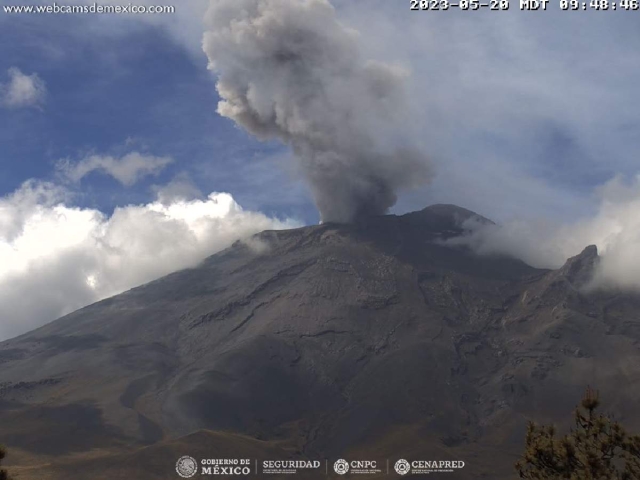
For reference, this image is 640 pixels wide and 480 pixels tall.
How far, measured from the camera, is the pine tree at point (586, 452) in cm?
2015

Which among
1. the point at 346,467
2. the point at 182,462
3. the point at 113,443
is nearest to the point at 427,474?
the point at 346,467

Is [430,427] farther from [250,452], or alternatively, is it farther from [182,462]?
[182,462]

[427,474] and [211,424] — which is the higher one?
[211,424]

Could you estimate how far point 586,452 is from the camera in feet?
66.7

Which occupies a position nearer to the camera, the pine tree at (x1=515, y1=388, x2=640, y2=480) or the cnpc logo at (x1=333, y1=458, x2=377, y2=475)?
the pine tree at (x1=515, y1=388, x2=640, y2=480)

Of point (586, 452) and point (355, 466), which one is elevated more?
point (355, 466)

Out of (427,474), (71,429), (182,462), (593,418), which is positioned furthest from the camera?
(71,429)

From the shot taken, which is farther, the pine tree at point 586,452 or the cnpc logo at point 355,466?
the cnpc logo at point 355,466

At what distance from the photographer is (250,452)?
559 feet

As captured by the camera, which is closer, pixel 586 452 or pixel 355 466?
pixel 586 452

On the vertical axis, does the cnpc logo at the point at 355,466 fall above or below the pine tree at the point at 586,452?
above

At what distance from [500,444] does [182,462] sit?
84.8 meters

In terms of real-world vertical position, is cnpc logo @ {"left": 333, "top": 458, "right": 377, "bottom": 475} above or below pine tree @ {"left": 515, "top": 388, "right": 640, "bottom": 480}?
above

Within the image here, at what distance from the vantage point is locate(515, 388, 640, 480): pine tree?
2015 centimetres
